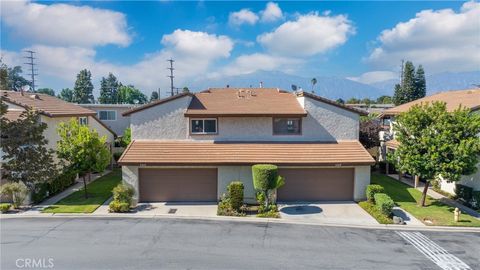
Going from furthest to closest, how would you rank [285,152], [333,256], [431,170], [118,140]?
[118,140]
[285,152]
[431,170]
[333,256]

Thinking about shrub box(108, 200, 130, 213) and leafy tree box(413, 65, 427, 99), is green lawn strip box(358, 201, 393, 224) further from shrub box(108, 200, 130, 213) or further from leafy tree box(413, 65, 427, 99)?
leafy tree box(413, 65, 427, 99)

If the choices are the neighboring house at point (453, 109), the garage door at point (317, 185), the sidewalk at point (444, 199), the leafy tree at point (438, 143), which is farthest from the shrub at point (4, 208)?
the sidewalk at point (444, 199)

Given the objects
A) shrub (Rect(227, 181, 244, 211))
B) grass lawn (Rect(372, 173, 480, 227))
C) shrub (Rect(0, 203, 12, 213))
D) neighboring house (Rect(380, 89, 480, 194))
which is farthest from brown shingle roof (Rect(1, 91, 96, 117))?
neighboring house (Rect(380, 89, 480, 194))

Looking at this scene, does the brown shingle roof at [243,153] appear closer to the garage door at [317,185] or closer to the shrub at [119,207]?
the garage door at [317,185]

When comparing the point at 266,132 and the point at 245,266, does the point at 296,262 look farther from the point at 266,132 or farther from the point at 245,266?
the point at 266,132

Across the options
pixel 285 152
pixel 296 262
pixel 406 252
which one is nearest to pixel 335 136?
pixel 285 152

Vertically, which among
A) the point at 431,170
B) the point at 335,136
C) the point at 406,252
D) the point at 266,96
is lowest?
the point at 406,252

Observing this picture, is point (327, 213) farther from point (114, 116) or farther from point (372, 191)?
point (114, 116)
